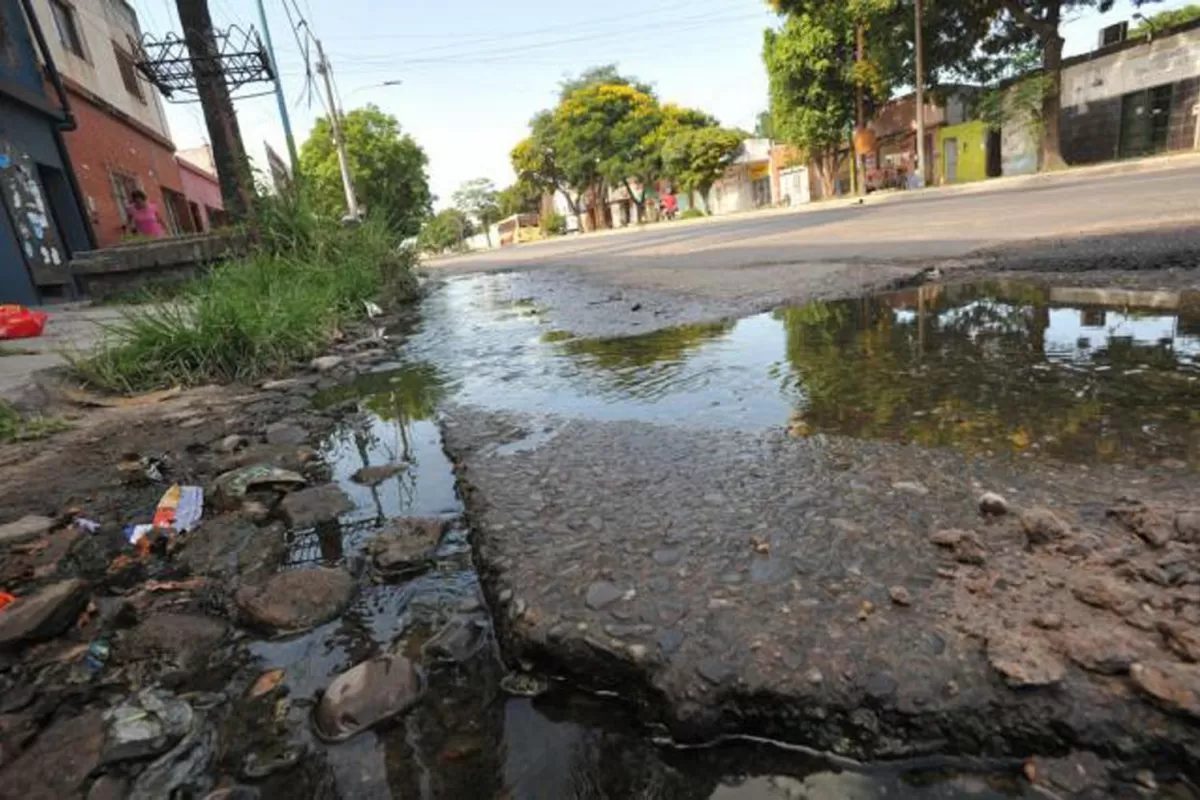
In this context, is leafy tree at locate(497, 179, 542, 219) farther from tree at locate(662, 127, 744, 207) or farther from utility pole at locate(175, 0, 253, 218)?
utility pole at locate(175, 0, 253, 218)

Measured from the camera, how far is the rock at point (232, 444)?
94.1 inches

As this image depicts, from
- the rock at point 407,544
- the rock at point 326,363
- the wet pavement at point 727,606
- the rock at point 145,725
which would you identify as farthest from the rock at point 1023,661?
the rock at point 326,363

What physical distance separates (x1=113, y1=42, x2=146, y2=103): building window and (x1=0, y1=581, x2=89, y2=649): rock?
15.9m

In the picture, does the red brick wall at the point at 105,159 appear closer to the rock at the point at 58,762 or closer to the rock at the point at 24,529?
the rock at the point at 24,529

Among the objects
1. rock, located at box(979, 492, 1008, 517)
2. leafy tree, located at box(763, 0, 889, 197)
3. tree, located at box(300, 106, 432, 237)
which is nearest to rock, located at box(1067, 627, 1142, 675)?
rock, located at box(979, 492, 1008, 517)

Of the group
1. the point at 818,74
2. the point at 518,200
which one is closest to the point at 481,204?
the point at 518,200

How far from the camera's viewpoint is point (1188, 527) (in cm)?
104

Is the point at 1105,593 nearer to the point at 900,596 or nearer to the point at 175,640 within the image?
the point at 900,596

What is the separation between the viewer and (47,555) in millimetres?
1620

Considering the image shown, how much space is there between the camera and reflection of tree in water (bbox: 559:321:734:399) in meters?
2.46

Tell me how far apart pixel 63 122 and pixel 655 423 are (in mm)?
10993

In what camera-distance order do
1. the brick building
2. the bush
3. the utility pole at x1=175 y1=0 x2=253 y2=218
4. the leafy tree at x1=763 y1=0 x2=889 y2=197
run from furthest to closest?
the bush
the leafy tree at x1=763 y1=0 x2=889 y2=197
the brick building
the utility pole at x1=175 y1=0 x2=253 y2=218

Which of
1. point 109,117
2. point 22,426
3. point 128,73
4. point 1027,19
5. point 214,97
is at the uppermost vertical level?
point 128,73

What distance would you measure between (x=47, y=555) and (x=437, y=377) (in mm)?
1778
